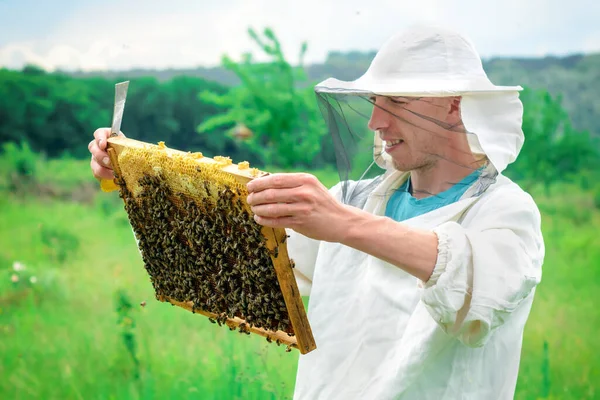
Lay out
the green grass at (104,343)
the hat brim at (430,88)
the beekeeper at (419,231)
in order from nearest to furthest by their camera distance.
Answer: the beekeeper at (419,231) < the hat brim at (430,88) < the green grass at (104,343)

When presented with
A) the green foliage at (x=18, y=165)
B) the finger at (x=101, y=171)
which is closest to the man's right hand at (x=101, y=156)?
the finger at (x=101, y=171)

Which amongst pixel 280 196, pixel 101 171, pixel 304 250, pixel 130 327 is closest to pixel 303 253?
pixel 304 250

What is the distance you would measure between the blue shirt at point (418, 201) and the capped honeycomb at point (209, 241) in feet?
2.14

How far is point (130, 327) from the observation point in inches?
206

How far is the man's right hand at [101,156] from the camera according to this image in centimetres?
267

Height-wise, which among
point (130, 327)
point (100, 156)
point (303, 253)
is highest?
point (100, 156)

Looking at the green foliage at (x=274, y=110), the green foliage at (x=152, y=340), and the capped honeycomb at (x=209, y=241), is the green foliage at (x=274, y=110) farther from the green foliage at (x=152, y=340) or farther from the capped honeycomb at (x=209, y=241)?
the capped honeycomb at (x=209, y=241)

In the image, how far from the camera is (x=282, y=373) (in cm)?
530

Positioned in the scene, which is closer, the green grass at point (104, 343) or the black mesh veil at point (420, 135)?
the black mesh veil at point (420, 135)

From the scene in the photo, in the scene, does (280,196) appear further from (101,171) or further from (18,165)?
(18,165)

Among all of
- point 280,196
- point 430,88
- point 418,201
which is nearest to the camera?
point 280,196

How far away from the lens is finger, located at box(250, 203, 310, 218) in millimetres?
1886

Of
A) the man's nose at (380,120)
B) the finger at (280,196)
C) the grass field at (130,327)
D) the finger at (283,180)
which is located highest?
the man's nose at (380,120)

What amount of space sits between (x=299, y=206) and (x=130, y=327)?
12.1ft
